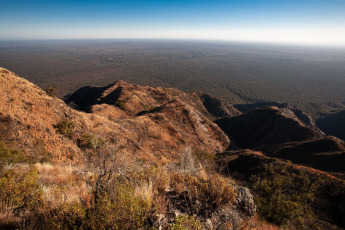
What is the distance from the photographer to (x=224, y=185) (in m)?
4.25

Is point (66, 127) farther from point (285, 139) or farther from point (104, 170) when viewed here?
point (285, 139)

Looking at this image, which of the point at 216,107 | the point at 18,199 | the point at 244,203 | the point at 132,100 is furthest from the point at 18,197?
the point at 216,107

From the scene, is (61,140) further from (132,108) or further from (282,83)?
(282,83)

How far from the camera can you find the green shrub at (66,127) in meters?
14.7

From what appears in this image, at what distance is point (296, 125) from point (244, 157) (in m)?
27.4

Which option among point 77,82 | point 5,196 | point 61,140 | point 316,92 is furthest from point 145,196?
point 316,92

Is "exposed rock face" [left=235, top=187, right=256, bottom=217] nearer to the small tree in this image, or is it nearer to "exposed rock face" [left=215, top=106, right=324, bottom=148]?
the small tree

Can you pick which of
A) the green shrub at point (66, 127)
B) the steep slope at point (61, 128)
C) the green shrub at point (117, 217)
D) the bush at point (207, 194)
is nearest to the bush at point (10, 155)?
the steep slope at point (61, 128)

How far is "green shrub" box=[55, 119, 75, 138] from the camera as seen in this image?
1470 centimetres

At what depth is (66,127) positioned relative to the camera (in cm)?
1506

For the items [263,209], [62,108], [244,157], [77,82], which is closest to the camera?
[263,209]

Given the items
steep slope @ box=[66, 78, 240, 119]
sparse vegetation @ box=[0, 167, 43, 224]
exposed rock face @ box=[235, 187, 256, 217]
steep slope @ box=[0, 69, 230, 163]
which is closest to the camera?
sparse vegetation @ box=[0, 167, 43, 224]

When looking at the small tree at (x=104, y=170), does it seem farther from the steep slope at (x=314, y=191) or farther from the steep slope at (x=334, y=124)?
the steep slope at (x=334, y=124)

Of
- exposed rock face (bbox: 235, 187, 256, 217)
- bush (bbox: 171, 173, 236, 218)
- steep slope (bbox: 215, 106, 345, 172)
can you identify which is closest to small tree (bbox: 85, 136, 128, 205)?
bush (bbox: 171, 173, 236, 218)
